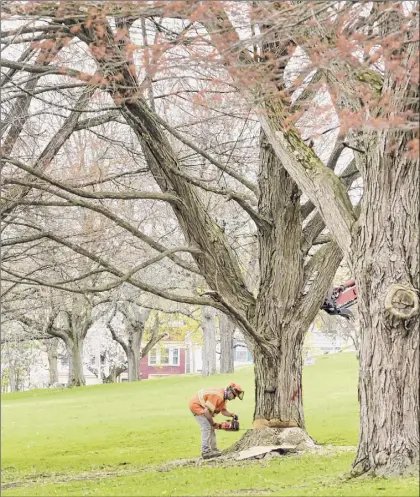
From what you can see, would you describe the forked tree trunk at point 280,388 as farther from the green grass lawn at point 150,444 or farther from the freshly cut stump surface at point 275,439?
the green grass lawn at point 150,444

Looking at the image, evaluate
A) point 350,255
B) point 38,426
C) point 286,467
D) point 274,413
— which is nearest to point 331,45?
point 350,255

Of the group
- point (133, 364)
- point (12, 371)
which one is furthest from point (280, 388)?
point (12, 371)

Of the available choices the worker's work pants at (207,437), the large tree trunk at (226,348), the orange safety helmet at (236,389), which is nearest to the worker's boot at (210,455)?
the worker's work pants at (207,437)

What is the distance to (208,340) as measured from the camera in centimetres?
3947

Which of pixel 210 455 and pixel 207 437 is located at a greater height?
pixel 207 437

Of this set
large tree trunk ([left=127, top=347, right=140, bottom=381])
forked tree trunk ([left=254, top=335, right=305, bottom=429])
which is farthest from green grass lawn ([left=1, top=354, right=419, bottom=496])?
large tree trunk ([left=127, top=347, right=140, bottom=381])

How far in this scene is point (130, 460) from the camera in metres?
16.4

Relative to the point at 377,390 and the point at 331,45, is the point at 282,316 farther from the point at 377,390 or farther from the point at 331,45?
the point at 331,45

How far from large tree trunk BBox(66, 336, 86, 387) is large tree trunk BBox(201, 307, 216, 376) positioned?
18.1 ft

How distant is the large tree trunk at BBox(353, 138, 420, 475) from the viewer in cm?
984

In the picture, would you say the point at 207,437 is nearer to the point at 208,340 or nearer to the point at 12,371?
the point at 208,340

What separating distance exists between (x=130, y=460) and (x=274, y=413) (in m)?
3.14

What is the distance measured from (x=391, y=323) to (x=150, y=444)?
10.3 metres

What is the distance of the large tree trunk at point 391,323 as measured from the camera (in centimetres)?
984
